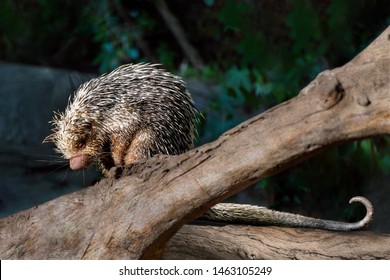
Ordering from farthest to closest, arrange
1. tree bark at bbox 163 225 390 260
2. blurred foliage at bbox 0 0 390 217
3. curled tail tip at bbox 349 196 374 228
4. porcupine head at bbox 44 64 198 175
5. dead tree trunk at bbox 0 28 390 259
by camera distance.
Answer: blurred foliage at bbox 0 0 390 217 < porcupine head at bbox 44 64 198 175 < tree bark at bbox 163 225 390 260 < curled tail tip at bbox 349 196 374 228 < dead tree trunk at bbox 0 28 390 259

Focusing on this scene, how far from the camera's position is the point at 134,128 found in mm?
3027

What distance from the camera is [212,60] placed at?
209 inches

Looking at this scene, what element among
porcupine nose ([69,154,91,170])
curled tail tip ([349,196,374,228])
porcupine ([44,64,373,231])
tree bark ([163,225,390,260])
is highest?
porcupine ([44,64,373,231])

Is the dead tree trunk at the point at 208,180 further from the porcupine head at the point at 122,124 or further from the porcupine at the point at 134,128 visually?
the porcupine head at the point at 122,124

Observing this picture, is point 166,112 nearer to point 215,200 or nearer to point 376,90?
point 215,200

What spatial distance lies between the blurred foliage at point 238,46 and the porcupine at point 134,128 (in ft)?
5.90

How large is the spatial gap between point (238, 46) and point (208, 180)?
2834 mm

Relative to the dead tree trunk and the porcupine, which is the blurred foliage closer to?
the porcupine

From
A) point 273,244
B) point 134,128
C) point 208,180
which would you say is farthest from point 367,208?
point 134,128

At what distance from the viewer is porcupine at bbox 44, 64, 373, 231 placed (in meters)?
3.03

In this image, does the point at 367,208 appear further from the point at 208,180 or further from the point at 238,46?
the point at 238,46

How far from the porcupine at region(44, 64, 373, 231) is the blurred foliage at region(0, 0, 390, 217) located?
5.90ft

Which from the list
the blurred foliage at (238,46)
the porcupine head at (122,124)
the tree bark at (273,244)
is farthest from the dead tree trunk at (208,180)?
the blurred foliage at (238,46)

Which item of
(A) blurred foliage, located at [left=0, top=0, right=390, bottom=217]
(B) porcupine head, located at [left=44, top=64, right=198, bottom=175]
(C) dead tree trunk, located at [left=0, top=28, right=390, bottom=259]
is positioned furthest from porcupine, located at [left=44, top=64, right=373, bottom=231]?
(A) blurred foliage, located at [left=0, top=0, right=390, bottom=217]
